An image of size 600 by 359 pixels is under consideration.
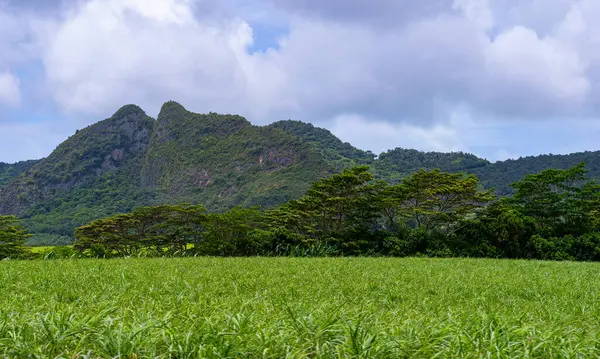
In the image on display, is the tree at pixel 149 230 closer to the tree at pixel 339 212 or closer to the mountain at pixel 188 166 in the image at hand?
the tree at pixel 339 212

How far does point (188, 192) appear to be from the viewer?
12825 centimetres

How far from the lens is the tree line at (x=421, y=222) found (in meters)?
24.0

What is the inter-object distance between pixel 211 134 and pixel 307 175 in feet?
169

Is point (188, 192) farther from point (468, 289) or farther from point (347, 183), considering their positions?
point (468, 289)

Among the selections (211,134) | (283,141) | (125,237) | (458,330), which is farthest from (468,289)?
(211,134)

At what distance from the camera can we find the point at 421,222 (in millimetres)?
28734

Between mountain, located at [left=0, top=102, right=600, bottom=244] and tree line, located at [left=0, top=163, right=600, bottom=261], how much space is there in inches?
2580

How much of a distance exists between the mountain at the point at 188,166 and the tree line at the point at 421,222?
65521 mm

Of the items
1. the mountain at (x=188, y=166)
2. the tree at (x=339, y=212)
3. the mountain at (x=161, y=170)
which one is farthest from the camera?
the mountain at (x=161, y=170)

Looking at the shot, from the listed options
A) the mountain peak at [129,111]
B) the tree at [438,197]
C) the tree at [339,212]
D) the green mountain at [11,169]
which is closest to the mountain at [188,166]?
the mountain peak at [129,111]

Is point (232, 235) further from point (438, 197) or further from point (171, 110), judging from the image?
point (171, 110)

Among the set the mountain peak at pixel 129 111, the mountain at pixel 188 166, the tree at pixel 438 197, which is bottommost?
the tree at pixel 438 197

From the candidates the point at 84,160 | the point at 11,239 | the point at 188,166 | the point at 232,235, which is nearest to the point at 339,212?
the point at 232,235

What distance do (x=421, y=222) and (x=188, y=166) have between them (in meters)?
116
